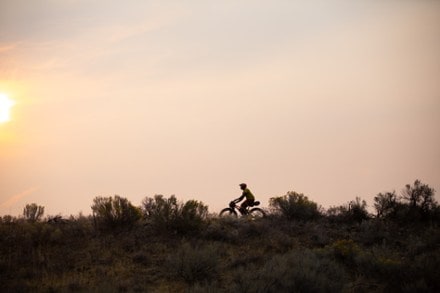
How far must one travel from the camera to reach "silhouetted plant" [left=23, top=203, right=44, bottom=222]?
17698 mm

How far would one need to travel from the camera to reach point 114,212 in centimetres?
1605

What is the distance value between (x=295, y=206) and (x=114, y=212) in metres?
7.79

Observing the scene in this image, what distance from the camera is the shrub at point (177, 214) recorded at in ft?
50.7

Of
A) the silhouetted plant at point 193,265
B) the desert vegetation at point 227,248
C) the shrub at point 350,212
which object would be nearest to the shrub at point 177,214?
the desert vegetation at point 227,248

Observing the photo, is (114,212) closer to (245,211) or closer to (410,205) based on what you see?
(245,211)

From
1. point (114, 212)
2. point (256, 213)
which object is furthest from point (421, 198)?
point (114, 212)

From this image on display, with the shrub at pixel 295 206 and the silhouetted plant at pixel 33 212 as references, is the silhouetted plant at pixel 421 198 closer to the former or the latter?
the shrub at pixel 295 206

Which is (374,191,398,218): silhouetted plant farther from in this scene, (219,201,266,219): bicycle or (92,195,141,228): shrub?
(92,195,141,228): shrub

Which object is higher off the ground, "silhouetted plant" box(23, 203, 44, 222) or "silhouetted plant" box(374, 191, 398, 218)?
"silhouetted plant" box(23, 203, 44, 222)

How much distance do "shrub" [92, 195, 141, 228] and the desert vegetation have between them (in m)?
0.04

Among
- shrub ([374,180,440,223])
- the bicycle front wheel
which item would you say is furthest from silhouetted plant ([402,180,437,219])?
the bicycle front wheel

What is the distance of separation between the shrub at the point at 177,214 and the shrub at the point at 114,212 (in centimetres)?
81

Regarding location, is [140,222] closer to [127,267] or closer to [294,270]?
[127,267]

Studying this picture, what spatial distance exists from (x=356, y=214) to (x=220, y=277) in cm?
928
